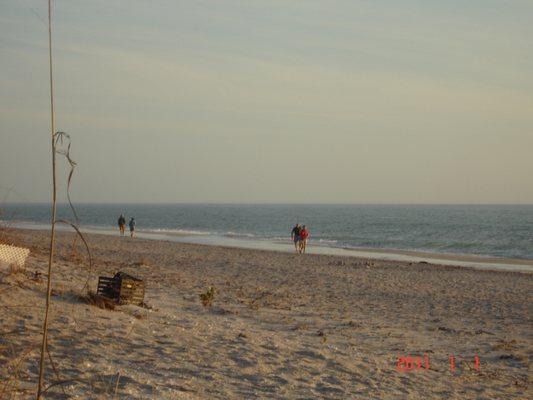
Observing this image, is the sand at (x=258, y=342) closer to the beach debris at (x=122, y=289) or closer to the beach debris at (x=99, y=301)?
the beach debris at (x=99, y=301)

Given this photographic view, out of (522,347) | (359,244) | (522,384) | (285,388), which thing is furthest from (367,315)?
(359,244)

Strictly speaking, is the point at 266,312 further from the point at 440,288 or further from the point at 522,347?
the point at 440,288

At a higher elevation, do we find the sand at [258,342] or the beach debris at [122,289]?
the beach debris at [122,289]

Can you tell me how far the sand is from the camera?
6.20 meters

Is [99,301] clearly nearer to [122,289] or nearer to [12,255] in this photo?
[122,289]

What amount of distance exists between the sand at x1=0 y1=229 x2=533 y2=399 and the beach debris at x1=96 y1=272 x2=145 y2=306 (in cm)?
27

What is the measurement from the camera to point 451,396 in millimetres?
7109

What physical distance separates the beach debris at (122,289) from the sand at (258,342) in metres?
0.27

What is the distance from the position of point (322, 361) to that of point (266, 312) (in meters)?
3.84

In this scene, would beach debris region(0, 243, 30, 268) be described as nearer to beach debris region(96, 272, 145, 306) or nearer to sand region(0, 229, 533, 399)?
sand region(0, 229, 533, 399)
